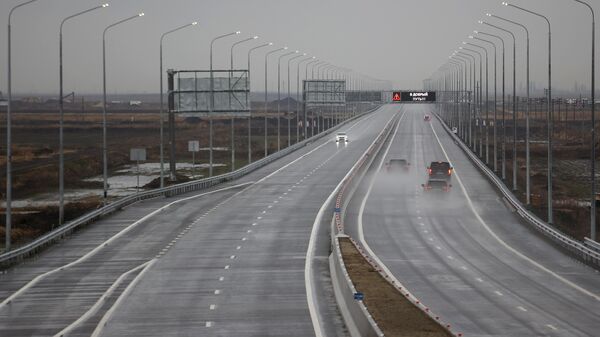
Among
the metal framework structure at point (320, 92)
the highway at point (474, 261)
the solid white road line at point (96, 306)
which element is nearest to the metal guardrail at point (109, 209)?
the solid white road line at point (96, 306)

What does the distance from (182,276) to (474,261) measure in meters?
13.0

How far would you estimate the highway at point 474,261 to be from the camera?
32312 millimetres

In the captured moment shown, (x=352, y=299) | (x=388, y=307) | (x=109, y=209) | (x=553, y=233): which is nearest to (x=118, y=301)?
(x=352, y=299)

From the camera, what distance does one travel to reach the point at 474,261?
47.1 metres

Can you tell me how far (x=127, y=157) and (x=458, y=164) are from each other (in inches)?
1892

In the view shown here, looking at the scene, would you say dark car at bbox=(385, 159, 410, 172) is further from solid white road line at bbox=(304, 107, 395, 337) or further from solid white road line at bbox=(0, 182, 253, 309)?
solid white road line at bbox=(304, 107, 395, 337)

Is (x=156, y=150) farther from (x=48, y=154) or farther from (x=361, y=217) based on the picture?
(x=361, y=217)

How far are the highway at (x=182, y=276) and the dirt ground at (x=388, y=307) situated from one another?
109 cm

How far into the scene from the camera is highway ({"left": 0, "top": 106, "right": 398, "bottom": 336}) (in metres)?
30.7

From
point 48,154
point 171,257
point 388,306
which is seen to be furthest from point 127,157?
point 388,306

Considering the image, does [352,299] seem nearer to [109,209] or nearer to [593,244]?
[593,244]

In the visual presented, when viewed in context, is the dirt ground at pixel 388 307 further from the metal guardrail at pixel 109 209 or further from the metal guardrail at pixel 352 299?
the metal guardrail at pixel 109 209

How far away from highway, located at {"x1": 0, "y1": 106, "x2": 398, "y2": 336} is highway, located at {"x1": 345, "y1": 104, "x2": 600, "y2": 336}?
3.38m

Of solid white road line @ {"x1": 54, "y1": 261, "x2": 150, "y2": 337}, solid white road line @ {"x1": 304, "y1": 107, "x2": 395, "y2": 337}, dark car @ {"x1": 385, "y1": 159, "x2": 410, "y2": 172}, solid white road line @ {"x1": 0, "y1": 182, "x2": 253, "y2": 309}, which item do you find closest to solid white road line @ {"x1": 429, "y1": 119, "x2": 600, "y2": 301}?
solid white road line @ {"x1": 304, "y1": 107, "x2": 395, "y2": 337}
